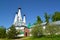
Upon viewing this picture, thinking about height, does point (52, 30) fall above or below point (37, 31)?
below

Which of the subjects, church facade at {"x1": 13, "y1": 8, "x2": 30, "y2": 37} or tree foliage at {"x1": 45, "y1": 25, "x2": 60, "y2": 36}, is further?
church facade at {"x1": 13, "y1": 8, "x2": 30, "y2": 37}

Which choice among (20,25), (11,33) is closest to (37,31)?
(11,33)

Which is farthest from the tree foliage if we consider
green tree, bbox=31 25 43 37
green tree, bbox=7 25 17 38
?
green tree, bbox=7 25 17 38

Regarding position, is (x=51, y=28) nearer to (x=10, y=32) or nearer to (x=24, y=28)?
(x=10, y=32)

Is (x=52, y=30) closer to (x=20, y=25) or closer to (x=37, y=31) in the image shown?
(x=37, y=31)

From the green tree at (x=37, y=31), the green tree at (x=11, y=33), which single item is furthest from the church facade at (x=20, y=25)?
the green tree at (x=37, y=31)

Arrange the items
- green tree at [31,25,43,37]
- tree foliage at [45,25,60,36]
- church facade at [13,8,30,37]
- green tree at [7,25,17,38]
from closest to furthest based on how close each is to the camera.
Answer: tree foliage at [45,25,60,36]
green tree at [31,25,43,37]
green tree at [7,25,17,38]
church facade at [13,8,30,37]

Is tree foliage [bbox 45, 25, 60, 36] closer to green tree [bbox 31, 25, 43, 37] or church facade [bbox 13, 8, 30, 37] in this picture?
green tree [bbox 31, 25, 43, 37]

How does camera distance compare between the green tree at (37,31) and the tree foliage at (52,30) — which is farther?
the green tree at (37,31)

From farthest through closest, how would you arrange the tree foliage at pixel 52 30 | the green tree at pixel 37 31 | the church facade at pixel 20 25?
the church facade at pixel 20 25, the green tree at pixel 37 31, the tree foliage at pixel 52 30

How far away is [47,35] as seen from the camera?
170 ft

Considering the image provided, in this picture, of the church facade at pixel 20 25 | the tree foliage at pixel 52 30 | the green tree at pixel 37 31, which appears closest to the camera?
the tree foliage at pixel 52 30

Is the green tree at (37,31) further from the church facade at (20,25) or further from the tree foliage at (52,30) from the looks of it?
the church facade at (20,25)

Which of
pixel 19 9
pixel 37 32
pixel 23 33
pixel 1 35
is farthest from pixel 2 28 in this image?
pixel 19 9
